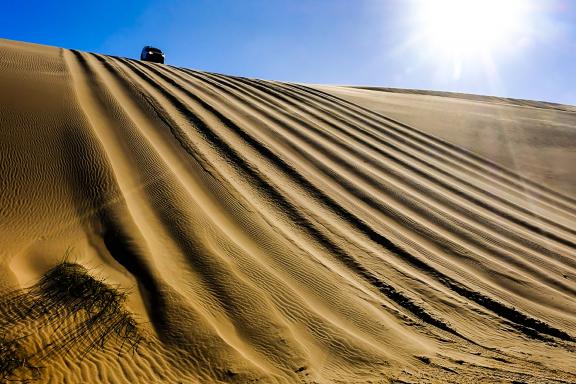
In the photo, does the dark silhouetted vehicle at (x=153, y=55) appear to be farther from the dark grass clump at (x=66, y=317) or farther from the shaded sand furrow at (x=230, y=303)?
the dark grass clump at (x=66, y=317)

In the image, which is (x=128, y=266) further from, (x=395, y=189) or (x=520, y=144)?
(x=520, y=144)

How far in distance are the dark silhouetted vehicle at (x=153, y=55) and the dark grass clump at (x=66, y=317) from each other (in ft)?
Answer: 44.3

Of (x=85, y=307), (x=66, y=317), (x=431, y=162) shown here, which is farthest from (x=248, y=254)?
(x=431, y=162)

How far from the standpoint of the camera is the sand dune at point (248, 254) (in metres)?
Result: 2.16

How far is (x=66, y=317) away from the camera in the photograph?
2166 millimetres

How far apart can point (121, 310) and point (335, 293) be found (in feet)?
4.46

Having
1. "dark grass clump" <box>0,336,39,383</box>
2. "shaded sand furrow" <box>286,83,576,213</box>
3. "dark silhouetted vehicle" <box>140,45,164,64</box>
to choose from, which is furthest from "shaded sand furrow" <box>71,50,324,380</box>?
"dark silhouetted vehicle" <box>140,45,164,64</box>

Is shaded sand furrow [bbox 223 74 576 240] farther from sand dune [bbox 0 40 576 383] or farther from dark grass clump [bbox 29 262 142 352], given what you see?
dark grass clump [bbox 29 262 142 352]

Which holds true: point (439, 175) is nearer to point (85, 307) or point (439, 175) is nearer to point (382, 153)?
point (382, 153)

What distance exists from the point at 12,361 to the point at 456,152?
765cm

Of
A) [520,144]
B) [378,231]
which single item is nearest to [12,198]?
[378,231]

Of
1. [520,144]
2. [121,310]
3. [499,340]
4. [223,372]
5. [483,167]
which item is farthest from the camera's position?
[520,144]

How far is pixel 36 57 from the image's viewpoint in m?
7.56

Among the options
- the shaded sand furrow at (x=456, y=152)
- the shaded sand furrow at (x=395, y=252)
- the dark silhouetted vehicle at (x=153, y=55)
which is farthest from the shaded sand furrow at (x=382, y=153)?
the dark silhouetted vehicle at (x=153, y=55)
